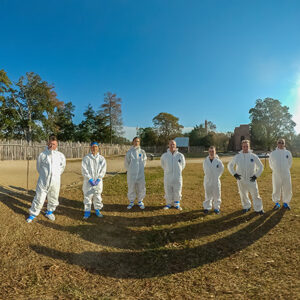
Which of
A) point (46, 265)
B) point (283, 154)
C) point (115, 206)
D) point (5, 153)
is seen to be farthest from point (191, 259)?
point (5, 153)

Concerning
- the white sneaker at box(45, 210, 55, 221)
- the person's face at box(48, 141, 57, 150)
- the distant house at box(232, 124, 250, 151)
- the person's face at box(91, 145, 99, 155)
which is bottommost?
the white sneaker at box(45, 210, 55, 221)

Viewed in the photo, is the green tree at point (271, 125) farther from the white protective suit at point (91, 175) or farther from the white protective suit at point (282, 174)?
the white protective suit at point (91, 175)

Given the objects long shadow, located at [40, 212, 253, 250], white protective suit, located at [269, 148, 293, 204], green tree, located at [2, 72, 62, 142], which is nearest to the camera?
long shadow, located at [40, 212, 253, 250]

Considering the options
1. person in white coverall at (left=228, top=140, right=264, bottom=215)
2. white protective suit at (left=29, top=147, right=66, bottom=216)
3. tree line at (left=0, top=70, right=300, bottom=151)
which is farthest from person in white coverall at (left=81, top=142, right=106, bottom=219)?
tree line at (left=0, top=70, right=300, bottom=151)

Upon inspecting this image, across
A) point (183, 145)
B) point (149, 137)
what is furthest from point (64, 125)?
point (183, 145)

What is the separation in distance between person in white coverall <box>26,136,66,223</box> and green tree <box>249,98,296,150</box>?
40.1m

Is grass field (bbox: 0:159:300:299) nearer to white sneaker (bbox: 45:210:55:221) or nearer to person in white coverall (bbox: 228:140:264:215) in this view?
white sneaker (bbox: 45:210:55:221)

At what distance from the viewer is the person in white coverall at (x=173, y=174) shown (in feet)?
17.4

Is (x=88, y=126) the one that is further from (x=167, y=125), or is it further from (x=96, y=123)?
(x=167, y=125)

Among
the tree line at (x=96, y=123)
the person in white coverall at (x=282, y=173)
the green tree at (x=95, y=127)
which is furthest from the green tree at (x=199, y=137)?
the person in white coverall at (x=282, y=173)

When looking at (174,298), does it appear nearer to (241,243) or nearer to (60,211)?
(241,243)

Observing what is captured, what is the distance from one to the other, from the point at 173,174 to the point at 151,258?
239 cm

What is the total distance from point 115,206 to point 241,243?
11.5ft

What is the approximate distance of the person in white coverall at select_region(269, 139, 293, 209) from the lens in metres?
5.30
